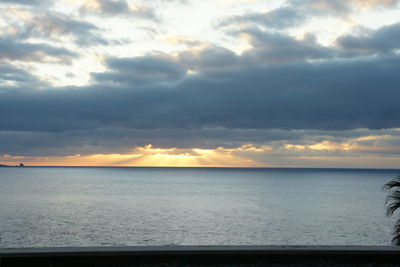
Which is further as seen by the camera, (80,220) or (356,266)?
(80,220)

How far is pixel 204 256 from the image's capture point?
31.6 feet

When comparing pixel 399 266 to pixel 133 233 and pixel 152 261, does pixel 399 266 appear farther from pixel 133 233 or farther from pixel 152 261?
pixel 133 233

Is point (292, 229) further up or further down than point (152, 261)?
further down

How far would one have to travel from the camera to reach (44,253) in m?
9.26

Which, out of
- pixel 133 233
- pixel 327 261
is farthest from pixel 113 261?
pixel 133 233

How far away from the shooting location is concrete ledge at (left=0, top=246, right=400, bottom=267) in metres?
9.25

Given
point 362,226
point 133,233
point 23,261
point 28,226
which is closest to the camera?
point 23,261

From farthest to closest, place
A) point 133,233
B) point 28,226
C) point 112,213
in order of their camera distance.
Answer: point 112,213
point 28,226
point 133,233

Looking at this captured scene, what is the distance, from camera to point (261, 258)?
31.8 feet

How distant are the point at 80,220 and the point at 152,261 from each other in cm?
4936

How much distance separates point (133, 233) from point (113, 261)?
37257mm

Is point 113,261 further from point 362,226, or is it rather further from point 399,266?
point 362,226

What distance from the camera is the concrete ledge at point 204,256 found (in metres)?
9.25

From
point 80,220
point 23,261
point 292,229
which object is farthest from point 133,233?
point 23,261
